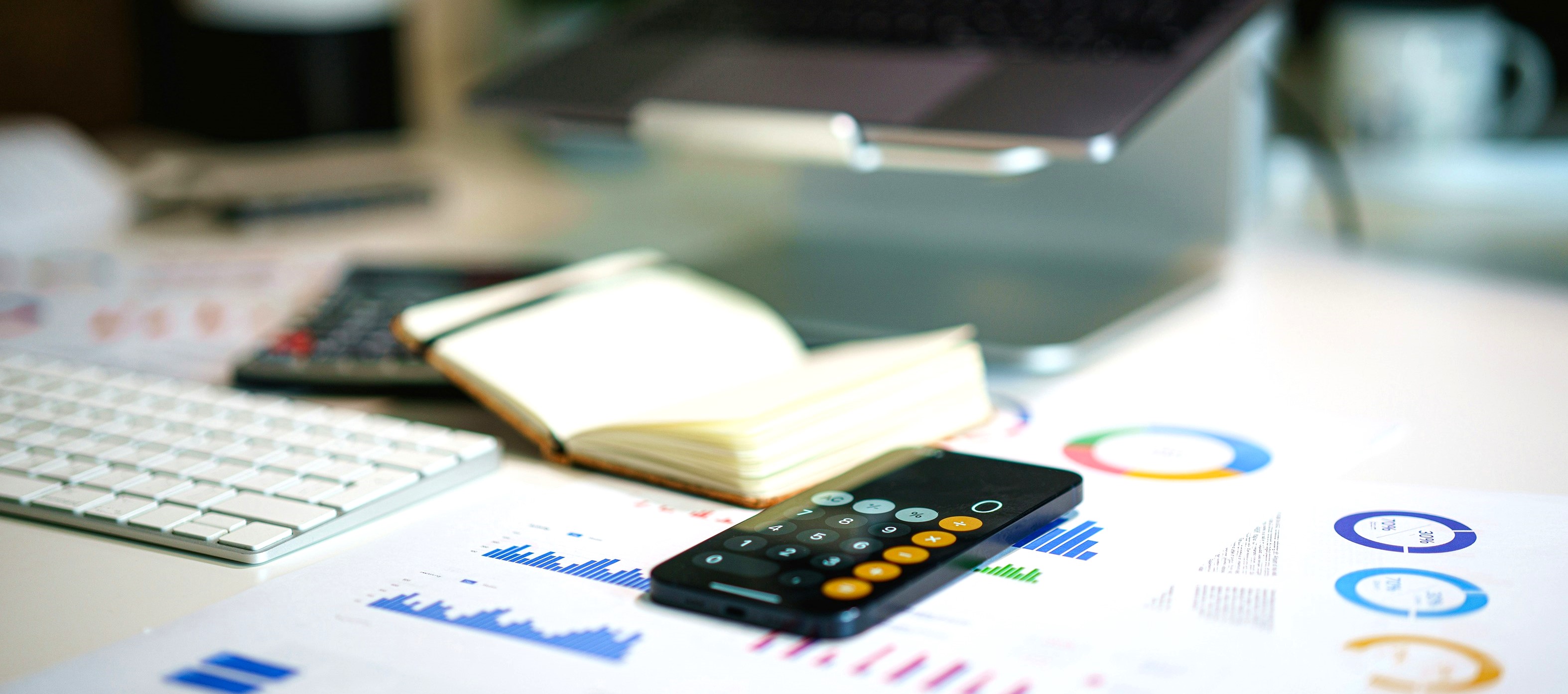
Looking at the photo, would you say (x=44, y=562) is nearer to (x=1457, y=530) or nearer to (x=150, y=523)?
(x=150, y=523)

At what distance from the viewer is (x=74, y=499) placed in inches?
18.4

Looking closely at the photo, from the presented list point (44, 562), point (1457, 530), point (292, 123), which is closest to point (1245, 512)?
point (1457, 530)

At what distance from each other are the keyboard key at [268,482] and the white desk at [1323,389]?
0.12 feet

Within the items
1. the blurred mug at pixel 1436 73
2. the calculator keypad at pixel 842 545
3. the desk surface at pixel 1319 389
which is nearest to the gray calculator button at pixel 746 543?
the calculator keypad at pixel 842 545

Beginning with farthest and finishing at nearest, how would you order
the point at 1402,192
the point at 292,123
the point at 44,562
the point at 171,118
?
the point at 171,118, the point at 292,123, the point at 1402,192, the point at 44,562

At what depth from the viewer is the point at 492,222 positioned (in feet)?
3.33

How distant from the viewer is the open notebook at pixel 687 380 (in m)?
0.48

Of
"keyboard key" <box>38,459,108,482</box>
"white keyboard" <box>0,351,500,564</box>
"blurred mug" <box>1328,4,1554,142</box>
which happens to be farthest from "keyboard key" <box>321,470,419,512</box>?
"blurred mug" <box>1328,4,1554,142</box>

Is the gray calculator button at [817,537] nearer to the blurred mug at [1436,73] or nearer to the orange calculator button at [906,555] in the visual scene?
the orange calculator button at [906,555]

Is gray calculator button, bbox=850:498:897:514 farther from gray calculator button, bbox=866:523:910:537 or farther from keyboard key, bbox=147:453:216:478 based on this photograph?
keyboard key, bbox=147:453:216:478

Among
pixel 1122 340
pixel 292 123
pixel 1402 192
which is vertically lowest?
pixel 1122 340

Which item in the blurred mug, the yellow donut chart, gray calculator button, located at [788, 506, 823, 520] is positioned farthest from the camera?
the blurred mug

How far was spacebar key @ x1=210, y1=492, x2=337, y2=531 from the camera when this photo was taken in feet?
1.46

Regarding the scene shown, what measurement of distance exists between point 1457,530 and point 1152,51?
1.14ft
